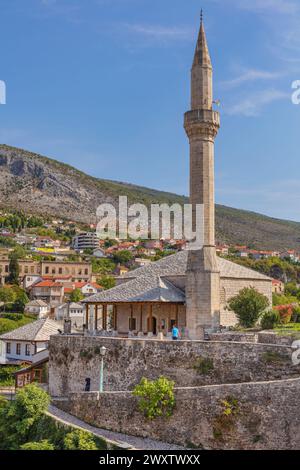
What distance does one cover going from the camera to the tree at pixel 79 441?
15.5 meters

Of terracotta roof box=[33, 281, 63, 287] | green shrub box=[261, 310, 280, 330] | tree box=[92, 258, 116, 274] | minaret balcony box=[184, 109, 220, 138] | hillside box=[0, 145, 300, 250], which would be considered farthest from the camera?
hillside box=[0, 145, 300, 250]

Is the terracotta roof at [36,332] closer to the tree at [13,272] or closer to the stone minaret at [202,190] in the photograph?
the stone minaret at [202,190]

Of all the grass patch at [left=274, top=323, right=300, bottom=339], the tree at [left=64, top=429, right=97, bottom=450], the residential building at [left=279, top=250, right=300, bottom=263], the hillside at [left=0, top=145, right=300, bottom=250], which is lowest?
the tree at [left=64, top=429, right=97, bottom=450]

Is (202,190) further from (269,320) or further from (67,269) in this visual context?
(67,269)

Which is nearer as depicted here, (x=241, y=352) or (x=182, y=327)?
(x=241, y=352)

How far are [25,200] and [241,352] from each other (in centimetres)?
13421

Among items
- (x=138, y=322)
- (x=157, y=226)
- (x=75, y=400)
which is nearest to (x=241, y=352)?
(x=75, y=400)

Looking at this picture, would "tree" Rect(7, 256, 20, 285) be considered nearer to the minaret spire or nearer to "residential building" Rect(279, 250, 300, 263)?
"residential building" Rect(279, 250, 300, 263)

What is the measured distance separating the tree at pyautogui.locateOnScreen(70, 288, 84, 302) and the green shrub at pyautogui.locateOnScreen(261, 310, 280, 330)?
159 feet

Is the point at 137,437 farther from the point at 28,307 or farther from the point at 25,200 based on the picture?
the point at 25,200

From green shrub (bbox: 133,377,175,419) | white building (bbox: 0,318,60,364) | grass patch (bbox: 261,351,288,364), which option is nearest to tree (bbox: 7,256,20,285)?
white building (bbox: 0,318,60,364)

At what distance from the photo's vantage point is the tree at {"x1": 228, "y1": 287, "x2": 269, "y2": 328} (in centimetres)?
2583

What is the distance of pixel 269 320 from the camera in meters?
26.1

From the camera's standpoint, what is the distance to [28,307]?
221 feet
